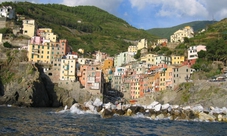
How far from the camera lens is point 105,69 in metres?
94.8

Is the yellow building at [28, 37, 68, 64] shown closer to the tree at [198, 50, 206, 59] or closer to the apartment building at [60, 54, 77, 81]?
the apartment building at [60, 54, 77, 81]

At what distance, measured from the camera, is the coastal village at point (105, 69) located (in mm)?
73812

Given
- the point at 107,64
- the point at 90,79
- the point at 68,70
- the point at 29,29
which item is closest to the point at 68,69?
the point at 68,70

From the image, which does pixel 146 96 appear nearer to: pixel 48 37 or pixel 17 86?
pixel 17 86

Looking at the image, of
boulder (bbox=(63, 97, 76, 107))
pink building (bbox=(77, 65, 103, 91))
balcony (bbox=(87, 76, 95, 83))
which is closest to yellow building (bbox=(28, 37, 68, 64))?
pink building (bbox=(77, 65, 103, 91))

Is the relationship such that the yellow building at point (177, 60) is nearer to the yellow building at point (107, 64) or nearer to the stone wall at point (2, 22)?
the yellow building at point (107, 64)

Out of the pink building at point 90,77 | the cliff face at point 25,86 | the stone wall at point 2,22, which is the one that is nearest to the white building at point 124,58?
the pink building at point 90,77

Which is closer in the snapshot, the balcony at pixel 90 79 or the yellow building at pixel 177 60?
Result: the balcony at pixel 90 79

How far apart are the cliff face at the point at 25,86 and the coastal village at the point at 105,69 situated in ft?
9.92

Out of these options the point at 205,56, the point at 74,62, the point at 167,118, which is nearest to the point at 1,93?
the point at 74,62

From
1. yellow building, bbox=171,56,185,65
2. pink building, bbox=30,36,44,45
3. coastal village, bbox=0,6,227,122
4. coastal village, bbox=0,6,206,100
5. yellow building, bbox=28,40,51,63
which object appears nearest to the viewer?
coastal village, bbox=0,6,227,122

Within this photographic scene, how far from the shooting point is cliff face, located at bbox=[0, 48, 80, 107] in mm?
63094

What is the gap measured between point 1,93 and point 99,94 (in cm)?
2343

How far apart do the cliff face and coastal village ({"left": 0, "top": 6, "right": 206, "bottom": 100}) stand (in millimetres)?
3024
